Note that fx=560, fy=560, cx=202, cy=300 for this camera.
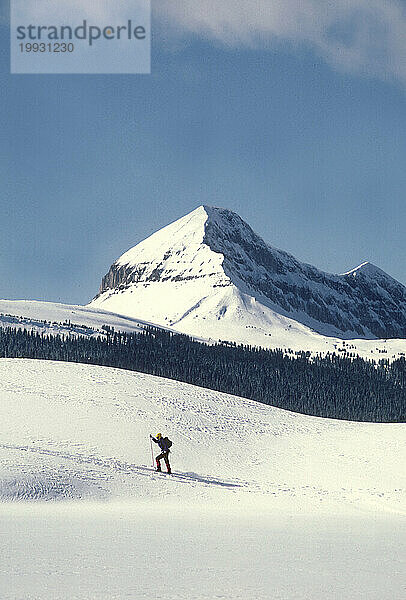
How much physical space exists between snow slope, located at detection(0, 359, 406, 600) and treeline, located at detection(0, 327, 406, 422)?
253ft

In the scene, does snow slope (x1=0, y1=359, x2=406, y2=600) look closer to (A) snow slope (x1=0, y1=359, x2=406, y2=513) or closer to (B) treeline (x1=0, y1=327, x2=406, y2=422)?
(A) snow slope (x1=0, y1=359, x2=406, y2=513)

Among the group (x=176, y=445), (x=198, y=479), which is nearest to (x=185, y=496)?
(x=198, y=479)

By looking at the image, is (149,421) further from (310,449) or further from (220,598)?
(220,598)

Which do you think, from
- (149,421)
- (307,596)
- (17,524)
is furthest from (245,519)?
(149,421)

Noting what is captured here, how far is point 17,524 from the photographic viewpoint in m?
15.0

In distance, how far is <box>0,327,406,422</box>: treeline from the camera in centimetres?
13512

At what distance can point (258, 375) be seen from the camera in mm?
163875

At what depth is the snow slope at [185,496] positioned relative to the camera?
950cm

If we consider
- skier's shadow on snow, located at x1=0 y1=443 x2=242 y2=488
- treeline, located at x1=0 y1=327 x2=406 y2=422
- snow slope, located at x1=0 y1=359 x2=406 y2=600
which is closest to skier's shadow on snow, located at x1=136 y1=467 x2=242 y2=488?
A: skier's shadow on snow, located at x1=0 y1=443 x2=242 y2=488

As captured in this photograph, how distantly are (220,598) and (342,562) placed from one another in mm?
3845

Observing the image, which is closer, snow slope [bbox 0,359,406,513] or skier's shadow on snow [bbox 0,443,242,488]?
snow slope [bbox 0,359,406,513]

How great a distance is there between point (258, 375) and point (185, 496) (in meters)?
140

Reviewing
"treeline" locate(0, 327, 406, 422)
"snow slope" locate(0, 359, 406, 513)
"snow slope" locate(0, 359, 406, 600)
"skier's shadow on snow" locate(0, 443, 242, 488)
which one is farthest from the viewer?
"treeline" locate(0, 327, 406, 422)

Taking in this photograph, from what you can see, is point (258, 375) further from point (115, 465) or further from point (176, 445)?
point (115, 465)
